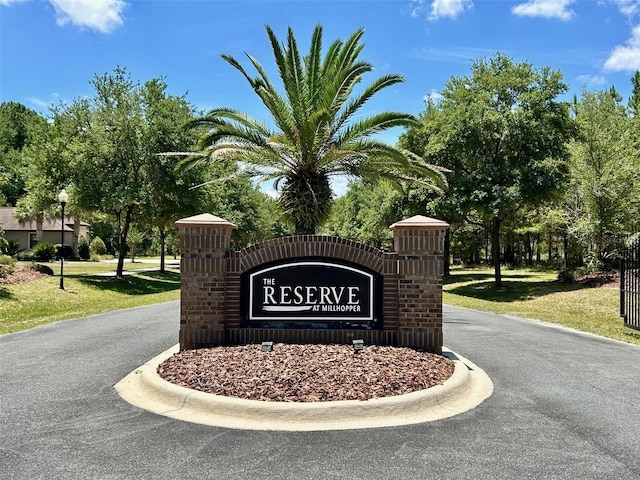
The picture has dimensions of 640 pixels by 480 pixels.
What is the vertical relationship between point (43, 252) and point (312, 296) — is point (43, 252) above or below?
above

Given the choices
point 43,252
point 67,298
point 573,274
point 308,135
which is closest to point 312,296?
point 308,135

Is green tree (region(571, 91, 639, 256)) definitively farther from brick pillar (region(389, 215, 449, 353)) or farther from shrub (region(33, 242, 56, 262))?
shrub (region(33, 242, 56, 262))

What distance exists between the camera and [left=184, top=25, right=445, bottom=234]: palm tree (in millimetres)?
11609

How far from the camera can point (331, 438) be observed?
418 centimetres

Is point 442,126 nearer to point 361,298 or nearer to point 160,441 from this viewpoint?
point 361,298

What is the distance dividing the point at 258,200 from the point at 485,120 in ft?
82.9

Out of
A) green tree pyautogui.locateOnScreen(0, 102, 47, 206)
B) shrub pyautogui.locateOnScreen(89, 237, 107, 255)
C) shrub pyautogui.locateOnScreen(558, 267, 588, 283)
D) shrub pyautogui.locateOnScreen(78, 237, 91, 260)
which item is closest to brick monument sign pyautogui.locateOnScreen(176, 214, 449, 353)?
shrub pyautogui.locateOnScreen(558, 267, 588, 283)

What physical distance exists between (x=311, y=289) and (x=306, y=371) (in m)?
1.66

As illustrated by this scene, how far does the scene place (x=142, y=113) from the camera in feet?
84.1

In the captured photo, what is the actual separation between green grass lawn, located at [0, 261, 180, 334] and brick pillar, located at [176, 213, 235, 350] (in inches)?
222

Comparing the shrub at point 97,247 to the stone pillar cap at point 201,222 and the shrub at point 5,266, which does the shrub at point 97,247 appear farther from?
the stone pillar cap at point 201,222

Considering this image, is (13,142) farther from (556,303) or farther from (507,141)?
(556,303)

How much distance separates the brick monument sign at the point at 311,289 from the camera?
677 centimetres

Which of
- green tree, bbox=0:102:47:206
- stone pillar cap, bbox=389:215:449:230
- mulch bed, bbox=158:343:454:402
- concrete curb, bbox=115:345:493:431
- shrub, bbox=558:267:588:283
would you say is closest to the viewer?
concrete curb, bbox=115:345:493:431
